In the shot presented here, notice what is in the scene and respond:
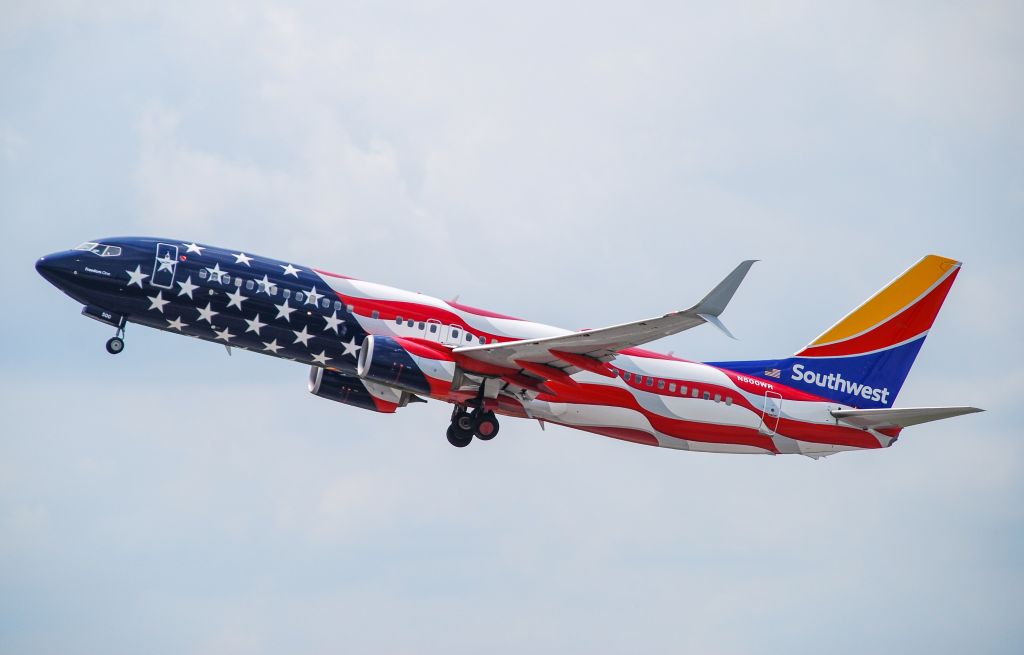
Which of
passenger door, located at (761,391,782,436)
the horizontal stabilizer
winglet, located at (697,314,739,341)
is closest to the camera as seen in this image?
winglet, located at (697,314,739,341)

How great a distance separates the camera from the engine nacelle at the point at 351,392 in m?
51.4

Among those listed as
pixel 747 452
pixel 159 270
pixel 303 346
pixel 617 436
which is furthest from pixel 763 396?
pixel 159 270

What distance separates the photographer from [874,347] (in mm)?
54594

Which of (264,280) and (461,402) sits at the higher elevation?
(264,280)

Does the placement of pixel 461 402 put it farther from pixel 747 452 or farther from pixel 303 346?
pixel 747 452

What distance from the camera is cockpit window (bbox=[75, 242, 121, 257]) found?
4475cm

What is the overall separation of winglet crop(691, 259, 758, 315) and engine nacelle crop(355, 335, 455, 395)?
11.1 meters

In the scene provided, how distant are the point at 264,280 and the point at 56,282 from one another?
746cm

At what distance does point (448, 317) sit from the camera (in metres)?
47.2

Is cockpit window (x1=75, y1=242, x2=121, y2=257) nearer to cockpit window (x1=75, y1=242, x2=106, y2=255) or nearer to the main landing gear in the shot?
cockpit window (x1=75, y1=242, x2=106, y2=255)

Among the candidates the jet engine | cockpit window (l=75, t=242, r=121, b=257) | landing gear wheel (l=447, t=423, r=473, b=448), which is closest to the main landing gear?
landing gear wheel (l=447, t=423, r=473, b=448)

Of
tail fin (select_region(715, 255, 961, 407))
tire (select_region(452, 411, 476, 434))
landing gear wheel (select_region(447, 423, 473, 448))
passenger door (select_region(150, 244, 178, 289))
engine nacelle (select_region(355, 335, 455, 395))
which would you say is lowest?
landing gear wheel (select_region(447, 423, 473, 448))

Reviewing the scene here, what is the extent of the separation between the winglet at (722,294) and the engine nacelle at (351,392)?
1710cm

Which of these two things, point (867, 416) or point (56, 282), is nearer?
point (56, 282)
